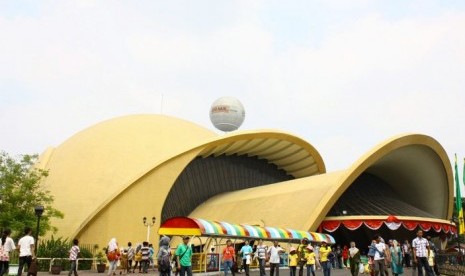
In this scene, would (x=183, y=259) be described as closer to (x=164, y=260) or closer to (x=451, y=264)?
(x=164, y=260)

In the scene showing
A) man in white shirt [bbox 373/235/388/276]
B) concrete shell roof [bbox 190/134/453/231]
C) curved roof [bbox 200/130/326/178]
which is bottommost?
man in white shirt [bbox 373/235/388/276]

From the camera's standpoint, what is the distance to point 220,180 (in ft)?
123

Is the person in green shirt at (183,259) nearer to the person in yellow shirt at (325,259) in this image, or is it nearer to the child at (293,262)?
the child at (293,262)

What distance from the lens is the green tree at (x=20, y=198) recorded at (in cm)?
2708

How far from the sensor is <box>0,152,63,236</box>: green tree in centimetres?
2708

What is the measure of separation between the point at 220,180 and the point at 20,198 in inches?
575

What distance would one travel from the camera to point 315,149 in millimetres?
39375

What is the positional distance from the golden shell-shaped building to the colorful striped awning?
2.70 m

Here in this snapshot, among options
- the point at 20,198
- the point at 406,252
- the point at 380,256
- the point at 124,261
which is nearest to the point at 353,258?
the point at 380,256

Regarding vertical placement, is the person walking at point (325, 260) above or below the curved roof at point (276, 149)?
below

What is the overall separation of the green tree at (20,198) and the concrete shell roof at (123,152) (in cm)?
239

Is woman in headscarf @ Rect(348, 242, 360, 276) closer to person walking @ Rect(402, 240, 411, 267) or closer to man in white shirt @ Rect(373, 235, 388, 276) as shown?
man in white shirt @ Rect(373, 235, 388, 276)

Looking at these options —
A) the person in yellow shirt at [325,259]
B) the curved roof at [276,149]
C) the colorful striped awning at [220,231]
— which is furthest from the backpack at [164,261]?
the curved roof at [276,149]

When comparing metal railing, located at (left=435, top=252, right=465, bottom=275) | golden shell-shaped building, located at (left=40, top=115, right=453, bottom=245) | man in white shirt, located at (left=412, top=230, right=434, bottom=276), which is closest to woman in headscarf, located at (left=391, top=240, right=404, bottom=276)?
man in white shirt, located at (left=412, top=230, right=434, bottom=276)
